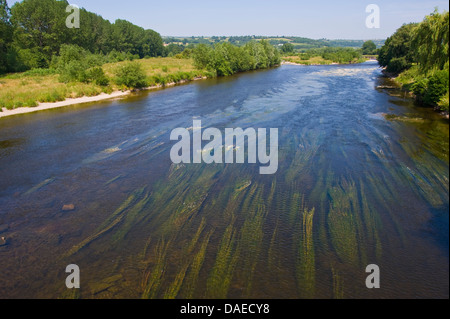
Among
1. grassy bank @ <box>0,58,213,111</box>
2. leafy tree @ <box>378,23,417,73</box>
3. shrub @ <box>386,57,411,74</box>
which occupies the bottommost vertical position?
grassy bank @ <box>0,58,213,111</box>

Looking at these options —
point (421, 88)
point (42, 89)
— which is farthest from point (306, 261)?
point (42, 89)

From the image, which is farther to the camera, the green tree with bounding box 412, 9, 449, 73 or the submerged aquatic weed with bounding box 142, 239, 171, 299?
the green tree with bounding box 412, 9, 449, 73

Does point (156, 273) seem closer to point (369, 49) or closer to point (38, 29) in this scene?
point (38, 29)

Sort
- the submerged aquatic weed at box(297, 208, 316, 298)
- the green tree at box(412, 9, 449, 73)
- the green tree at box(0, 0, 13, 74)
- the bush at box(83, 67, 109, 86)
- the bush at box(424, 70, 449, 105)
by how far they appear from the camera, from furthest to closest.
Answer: the green tree at box(0, 0, 13, 74)
the bush at box(83, 67, 109, 86)
the green tree at box(412, 9, 449, 73)
the bush at box(424, 70, 449, 105)
the submerged aquatic weed at box(297, 208, 316, 298)

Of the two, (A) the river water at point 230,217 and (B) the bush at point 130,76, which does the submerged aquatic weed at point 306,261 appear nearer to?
(A) the river water at point 230,217

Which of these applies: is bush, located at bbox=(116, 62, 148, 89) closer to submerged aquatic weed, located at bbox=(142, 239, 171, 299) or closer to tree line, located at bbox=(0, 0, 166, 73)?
tree line, located at bbox=(0, 0, 166, 73)

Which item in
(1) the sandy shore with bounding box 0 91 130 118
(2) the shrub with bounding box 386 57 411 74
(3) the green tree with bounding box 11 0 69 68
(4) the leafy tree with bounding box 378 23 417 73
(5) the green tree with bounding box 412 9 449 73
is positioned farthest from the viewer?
(3) the green tree with bounding box 11 0 69 68

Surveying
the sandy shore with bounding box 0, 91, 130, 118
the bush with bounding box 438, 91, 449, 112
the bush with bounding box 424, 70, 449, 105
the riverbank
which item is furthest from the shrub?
the sandy shore with bounding box 0, 91, 130, 118

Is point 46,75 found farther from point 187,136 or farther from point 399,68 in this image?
point 399,68

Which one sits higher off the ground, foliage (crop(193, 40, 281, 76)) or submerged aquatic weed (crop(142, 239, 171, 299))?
foliage (crop(193, 40, 281, 76))

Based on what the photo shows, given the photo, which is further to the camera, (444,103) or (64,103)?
(64,103)
